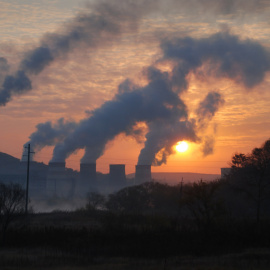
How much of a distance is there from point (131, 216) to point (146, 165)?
46.8 m

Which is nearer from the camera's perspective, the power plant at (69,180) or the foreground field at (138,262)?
the foreground field at (138,262)

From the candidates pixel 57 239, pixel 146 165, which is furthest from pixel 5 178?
pixel 57 239

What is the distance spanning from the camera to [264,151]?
138 feet

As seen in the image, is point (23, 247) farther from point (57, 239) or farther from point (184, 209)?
point (184, 209)

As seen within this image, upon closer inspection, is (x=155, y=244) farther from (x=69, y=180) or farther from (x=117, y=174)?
(x=117, y=174)

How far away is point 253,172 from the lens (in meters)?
34.2

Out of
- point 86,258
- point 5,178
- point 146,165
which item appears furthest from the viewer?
point 5,178

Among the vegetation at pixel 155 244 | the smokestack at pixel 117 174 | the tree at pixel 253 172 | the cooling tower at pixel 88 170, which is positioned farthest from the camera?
the smokestack at pixel 117 174

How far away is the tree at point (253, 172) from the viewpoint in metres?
33.7

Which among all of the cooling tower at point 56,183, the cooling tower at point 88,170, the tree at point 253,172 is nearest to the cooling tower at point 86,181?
the cooling tower at point 88,170

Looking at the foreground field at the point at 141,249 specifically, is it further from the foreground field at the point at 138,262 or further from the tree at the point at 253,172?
the tree at the point at 253,172

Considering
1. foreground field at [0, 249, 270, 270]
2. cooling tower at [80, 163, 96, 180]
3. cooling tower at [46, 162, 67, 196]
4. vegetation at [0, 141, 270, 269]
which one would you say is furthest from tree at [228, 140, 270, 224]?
cooling tower at [46, 162, 67, 196]

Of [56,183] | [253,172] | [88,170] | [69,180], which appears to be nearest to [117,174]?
[88,170]

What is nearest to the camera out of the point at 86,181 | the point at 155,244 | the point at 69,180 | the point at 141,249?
the point at 141,249
